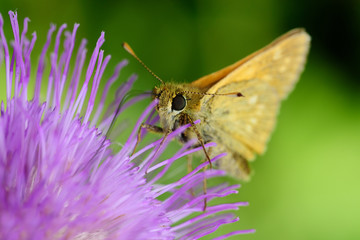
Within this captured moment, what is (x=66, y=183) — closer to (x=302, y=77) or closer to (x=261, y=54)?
(x=261, y=54)

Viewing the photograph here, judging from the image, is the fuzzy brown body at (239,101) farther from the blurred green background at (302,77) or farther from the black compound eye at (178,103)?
Result: the blurred green background at (302,77)

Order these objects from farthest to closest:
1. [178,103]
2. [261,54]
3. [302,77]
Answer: [302,77] < [261,54] < [178,103]

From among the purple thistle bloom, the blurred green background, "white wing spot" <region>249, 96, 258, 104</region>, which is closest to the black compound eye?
the purple thistle bloom

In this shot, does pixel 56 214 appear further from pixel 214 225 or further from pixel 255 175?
pixel 255 175

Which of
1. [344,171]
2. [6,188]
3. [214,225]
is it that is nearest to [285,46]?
[214,225]

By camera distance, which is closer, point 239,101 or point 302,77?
point 239,101

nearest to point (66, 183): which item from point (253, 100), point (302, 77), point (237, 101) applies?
point (237, 101)
